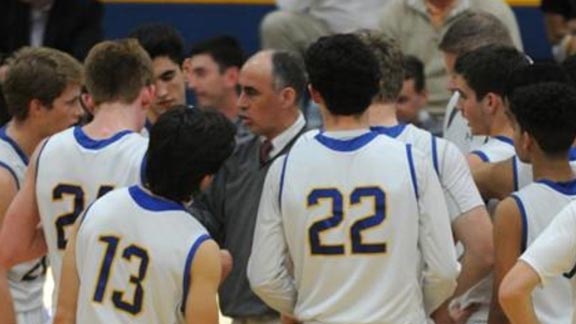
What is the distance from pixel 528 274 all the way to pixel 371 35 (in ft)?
4.81

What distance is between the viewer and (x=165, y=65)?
872 centimetres

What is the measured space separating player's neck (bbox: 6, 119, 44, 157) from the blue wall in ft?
17.7

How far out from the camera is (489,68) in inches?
279

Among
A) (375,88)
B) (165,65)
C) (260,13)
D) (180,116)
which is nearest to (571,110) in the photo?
(375,88)

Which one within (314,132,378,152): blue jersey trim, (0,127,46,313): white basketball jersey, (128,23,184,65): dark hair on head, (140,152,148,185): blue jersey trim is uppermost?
(314,132,378,152): blue jersey trim

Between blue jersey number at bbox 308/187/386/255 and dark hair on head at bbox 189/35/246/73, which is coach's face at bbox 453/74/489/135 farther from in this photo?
dark hair on head at bbox 189/35/246/73

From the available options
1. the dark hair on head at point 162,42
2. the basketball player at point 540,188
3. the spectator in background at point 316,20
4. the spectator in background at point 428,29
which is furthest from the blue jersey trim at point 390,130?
the spectator in background at point 316,20

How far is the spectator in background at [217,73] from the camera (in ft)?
31.3

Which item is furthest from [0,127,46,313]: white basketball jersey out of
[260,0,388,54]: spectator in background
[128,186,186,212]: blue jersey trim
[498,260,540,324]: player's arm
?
[260,0,388,54]: spectator in background

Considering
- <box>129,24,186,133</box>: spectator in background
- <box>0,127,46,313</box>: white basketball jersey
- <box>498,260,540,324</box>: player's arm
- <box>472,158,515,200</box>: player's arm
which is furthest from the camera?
<box>129,24,186,133</box>: spectator in background

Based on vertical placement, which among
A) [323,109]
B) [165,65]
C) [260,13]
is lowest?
[260,13]

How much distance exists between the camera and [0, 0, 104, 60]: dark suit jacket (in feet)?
36.1

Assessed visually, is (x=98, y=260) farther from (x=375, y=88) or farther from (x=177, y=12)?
(x=177, y=12)

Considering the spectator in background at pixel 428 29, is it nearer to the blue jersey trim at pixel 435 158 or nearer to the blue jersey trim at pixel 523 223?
the blue jersey trim at pixel 435 158
